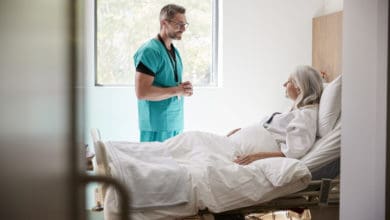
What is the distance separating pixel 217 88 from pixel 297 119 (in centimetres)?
150

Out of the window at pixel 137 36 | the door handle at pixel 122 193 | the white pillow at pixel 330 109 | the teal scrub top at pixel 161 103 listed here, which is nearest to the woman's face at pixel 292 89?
the white pillow at pixel 330 109

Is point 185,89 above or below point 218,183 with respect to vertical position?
above

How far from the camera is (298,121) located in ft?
8.14

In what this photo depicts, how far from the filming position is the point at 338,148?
2338mm

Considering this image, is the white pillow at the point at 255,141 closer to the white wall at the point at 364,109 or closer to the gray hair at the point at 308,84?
the gray hair at the point at 308,84

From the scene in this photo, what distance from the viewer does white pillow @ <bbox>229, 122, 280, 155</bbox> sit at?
266cm

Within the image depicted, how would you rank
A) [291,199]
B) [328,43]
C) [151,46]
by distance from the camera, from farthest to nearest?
[328,43] → [151,46] → [291,199]

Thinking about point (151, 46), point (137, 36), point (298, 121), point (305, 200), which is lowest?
point (305, 200)

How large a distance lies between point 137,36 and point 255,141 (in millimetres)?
1589

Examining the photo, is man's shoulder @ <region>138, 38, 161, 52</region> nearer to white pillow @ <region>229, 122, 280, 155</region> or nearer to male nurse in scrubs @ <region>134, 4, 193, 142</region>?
male nurse in scrubs @ <region>134, 4, 193, 142</region>

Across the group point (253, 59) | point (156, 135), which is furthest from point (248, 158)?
point (253, 59)

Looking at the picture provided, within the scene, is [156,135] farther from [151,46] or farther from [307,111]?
[307,111]

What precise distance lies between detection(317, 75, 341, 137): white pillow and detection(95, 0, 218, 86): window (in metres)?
1.67

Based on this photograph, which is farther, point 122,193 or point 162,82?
Answer: point 162,82
